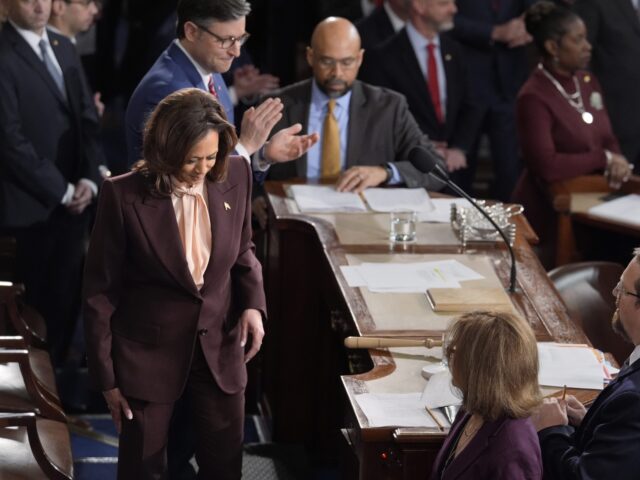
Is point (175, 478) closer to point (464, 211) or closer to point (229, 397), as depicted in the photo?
point (229, 397)

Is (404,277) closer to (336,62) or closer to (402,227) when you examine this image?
(402,227)

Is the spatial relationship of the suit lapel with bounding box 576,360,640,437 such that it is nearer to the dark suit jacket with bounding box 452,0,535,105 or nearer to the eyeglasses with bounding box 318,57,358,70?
the eyeglasses with bounding box 318,57,358,70

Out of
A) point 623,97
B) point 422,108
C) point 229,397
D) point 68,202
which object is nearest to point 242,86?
point 422,108

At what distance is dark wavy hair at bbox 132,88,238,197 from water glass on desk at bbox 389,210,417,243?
128 centimetres

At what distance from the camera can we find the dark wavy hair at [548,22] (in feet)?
20.2

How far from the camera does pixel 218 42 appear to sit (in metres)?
4.59

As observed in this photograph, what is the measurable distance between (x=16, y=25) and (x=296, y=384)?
192cm

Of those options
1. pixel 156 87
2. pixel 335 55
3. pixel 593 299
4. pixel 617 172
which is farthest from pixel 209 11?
pixel 617 172

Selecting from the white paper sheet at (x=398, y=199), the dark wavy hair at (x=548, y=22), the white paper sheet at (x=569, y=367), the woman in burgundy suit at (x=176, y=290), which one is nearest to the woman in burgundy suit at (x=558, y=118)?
the dark wavy hair at (x=548, y=22)

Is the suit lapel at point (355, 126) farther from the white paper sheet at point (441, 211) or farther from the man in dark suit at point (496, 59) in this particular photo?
the man in dark suit at point (496, 59)

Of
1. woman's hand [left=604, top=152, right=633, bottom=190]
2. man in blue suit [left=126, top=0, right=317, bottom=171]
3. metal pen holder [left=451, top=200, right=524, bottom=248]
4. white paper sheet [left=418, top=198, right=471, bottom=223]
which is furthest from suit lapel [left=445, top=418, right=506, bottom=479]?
woman's hand [left=604, top=152, right=633, bottom=190]

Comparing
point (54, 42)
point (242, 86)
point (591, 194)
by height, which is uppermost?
point (54, 42)

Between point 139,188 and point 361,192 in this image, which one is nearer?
point 139,188

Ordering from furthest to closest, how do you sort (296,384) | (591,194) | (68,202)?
(591,194) < (68,202) < (296,384)
